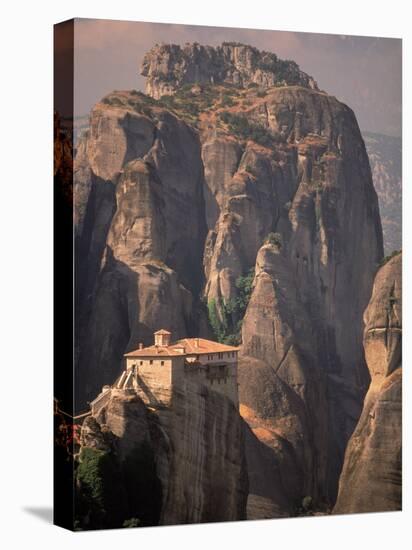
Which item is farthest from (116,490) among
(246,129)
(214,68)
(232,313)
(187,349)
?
(214,68)

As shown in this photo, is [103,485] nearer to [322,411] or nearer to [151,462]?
[151,462]

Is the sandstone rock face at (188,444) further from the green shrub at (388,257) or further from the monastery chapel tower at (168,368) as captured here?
the green shrub at (388,257)

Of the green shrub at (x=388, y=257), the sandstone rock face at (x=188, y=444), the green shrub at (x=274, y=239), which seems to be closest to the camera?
the sandstone rock face at (x=188, y=444)

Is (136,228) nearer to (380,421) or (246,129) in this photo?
(246,129)

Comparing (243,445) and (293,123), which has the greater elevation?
(293,123)

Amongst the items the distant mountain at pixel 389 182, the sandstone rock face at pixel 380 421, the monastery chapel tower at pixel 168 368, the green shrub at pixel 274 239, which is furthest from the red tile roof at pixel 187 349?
the distant mountain at pixel 389 182

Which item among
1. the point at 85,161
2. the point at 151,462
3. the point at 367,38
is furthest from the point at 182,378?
the point at 367,38

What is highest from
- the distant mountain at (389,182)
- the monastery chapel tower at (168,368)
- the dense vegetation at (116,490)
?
the distant mountain at (389,182)
